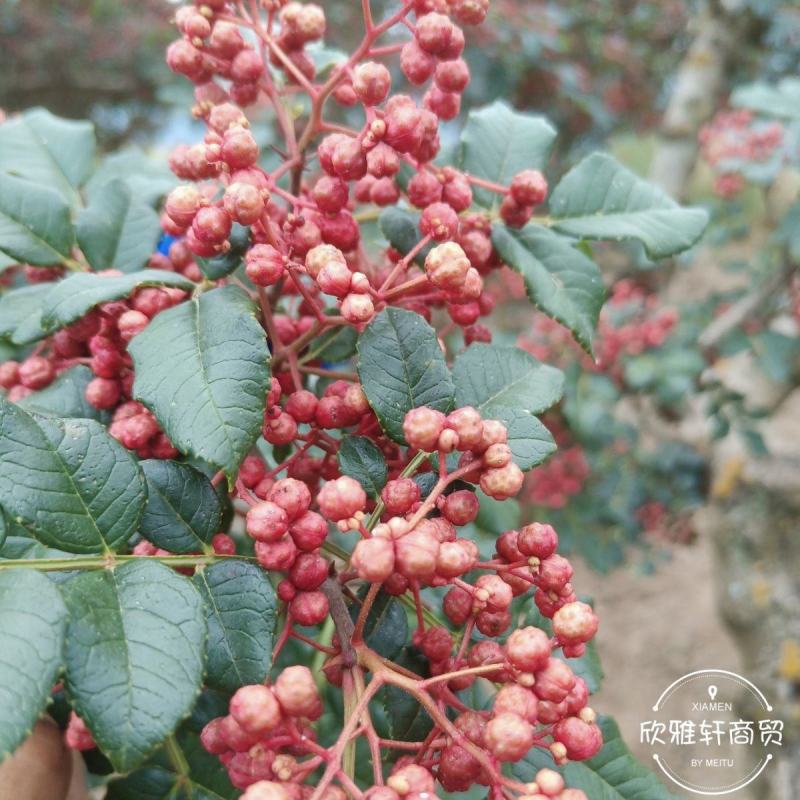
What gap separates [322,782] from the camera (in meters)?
0.52

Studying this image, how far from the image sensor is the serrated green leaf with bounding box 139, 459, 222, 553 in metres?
0.68

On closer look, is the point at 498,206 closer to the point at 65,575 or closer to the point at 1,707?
the point at 65,575

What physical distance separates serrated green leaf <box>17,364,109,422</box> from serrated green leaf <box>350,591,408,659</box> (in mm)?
352

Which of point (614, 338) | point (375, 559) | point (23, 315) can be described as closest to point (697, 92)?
point (614, 338)

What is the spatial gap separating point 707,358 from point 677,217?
4.33ft

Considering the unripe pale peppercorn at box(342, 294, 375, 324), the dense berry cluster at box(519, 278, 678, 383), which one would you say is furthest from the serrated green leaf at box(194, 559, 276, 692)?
the dense berry cluster at box(519, 278, 678, 383)

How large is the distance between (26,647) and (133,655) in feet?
0.23

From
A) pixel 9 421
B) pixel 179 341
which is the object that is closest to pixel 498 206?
pixel 179 341

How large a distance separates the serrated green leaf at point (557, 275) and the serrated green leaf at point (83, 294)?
0.38 meters

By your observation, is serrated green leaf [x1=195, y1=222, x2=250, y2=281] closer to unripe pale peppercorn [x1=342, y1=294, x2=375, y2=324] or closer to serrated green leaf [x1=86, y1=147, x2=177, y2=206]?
unripe pale peppercorn [x1=342, y1=294, x2=375, y2=324]

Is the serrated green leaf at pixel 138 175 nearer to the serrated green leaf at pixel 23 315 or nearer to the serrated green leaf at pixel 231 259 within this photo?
the serrated green leaf at pixel 23 315

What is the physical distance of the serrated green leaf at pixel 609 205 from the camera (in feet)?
3.08

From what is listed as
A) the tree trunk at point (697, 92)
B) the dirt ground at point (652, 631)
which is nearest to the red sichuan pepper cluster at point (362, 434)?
the tree trunk at point (697, 92)

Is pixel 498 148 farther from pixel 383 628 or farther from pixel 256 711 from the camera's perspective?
pixel 256 711
